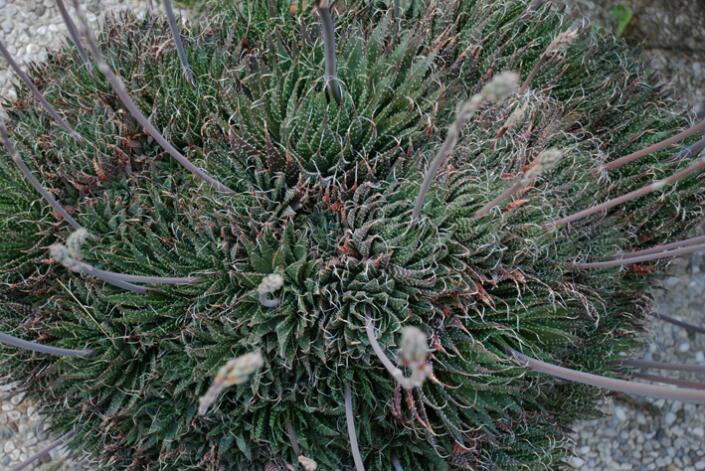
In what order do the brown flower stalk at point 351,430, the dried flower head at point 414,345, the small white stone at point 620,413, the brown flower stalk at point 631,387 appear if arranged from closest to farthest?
the dried flower head at point 414,345 < the brown flower stalk at point 631,387 < the brown flower stalk at point 351,430 < the small white stone at point 620,413

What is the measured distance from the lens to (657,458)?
273 centimetres

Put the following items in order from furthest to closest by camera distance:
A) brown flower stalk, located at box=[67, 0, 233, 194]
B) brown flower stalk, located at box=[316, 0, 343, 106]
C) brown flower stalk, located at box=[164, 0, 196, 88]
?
1. brown flower stalk, located at box=[164, 0, 196, 88]
2. brown flower stalk, located at box=[316, 0, 343, 106]
3. brown flower stalk, located at box=[67, 0, 233, 194]

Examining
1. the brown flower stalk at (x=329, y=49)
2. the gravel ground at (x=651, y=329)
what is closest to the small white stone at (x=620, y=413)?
the gravel ground at (x=651, y=329)

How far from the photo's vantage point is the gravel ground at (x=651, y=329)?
2457 mm

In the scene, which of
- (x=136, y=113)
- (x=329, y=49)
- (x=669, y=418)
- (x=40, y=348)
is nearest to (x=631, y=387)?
(x=329, y=49)

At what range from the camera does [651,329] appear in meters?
2.85

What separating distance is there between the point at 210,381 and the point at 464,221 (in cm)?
82

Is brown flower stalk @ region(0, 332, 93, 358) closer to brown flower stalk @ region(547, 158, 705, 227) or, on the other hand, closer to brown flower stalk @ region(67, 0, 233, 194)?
brown flower stalk @ region(67, 0, 233, 194)

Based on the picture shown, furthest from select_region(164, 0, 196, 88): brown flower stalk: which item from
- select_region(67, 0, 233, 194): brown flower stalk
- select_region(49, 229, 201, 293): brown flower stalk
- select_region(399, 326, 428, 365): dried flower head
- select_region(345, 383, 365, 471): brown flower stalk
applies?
select_region(399, 326, 428, 365): dried flower head

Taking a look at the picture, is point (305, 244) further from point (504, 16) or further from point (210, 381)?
point (504, 16)

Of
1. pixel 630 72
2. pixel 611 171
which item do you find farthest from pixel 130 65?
pixel 630 72

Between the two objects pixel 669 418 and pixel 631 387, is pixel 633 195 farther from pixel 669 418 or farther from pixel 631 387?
pixel 669 418

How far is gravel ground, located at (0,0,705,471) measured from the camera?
246 cm

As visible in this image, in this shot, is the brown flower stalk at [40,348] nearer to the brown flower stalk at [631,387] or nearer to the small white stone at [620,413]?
the brown flower stalk at [631,387]
